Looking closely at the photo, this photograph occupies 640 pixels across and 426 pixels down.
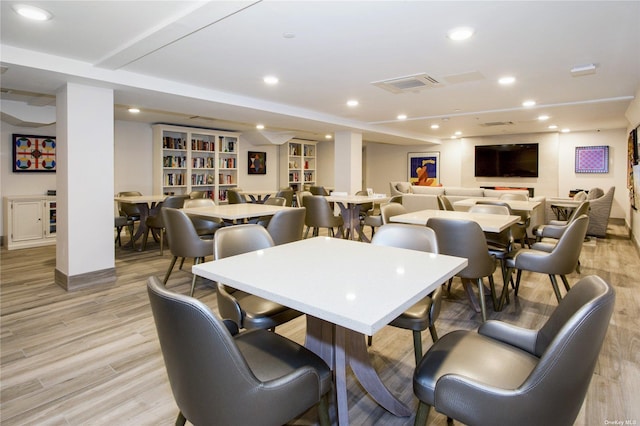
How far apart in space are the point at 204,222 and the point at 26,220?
3.27 m

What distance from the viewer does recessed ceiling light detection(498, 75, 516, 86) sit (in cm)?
400

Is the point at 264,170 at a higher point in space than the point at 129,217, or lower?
higher

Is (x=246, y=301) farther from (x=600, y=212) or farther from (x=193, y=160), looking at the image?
(x=600, y=212)

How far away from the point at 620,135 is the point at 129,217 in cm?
1041

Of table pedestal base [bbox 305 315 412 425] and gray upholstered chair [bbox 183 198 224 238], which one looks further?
gray upholstered chair [bbox 183 198 224 238]

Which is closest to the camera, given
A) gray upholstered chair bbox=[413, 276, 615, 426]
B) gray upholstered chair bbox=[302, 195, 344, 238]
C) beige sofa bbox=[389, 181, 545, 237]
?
gray upholstered chair bbox=[413, 276, 615, 426]

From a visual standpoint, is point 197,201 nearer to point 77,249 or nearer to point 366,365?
point 77,249

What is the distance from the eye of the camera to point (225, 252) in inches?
79.7

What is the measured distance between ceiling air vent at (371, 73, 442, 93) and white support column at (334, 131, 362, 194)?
127 inches

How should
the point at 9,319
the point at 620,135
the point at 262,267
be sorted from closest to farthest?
the point at 262,267 → the point at 9,319 → the point at 620,135

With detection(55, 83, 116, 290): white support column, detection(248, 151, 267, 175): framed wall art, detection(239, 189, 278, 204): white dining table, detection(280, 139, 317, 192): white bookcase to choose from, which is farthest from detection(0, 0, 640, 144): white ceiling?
detection(280, 139, 317, 192): white bookcase

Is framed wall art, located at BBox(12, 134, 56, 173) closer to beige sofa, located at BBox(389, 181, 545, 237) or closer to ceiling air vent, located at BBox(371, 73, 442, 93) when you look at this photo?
ceiling air vent, located at BBox(371, 73, 442, 93)

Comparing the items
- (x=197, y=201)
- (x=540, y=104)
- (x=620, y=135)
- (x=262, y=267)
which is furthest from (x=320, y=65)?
(x=620, y=135)

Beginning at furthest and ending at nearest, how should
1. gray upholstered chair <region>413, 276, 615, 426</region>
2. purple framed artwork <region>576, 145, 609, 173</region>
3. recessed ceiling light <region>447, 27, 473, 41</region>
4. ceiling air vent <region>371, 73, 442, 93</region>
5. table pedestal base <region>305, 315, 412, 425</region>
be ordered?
purple framed artwork <region>576, 145, 609, 173</region> < ceiling air vent <region>371, 73, 442, 93</region> < recessed ceiling light <region>447, 27, 473, 41</region> < table pedestal base <region>305, 315, 412, 425</region> < gray upholstered chair <region>413, 276, 615, 426</region>
